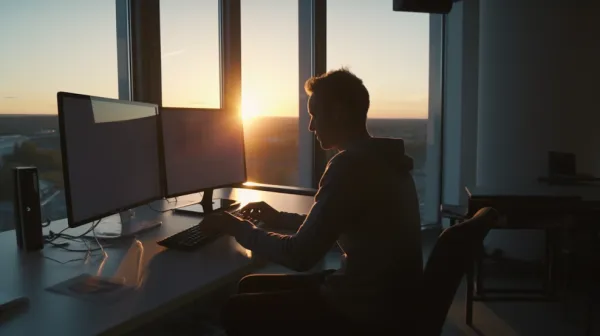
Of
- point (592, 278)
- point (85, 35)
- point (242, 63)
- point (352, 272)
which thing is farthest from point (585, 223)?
point (85, 35)

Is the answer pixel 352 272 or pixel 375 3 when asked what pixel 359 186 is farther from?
pixel 375 3

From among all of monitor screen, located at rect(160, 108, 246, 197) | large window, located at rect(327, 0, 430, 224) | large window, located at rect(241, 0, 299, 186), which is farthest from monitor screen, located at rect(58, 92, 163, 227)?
large window, located at rect(327, 0, 430, 224)

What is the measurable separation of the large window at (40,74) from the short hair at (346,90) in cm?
121

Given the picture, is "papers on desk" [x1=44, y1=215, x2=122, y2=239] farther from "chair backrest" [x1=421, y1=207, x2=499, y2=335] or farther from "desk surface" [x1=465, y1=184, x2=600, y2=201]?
"desk surface" [x1=465, y1=184, x2=600, y2=201]

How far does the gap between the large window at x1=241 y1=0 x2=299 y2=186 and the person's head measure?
2.24 metres

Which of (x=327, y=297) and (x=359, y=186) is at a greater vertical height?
(x=359, y=186)

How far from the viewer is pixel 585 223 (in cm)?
277

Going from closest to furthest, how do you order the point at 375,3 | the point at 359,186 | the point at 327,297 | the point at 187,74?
the point at 359,186
the point at 327,297
the point at 187,74
the point at 375,3

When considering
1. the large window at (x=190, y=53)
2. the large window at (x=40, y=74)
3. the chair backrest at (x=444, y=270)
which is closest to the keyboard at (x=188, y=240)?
the large window at (x=40, y=74)

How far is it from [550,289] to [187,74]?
2.91 meters

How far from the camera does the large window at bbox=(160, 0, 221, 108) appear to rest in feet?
10.3

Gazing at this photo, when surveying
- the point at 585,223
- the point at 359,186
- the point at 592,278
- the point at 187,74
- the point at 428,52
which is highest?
the point at 428,52

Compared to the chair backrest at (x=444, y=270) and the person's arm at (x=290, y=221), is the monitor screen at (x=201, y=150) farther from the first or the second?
the chair backrest at (x=444, y=270)

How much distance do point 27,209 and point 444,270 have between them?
145 centimetres
